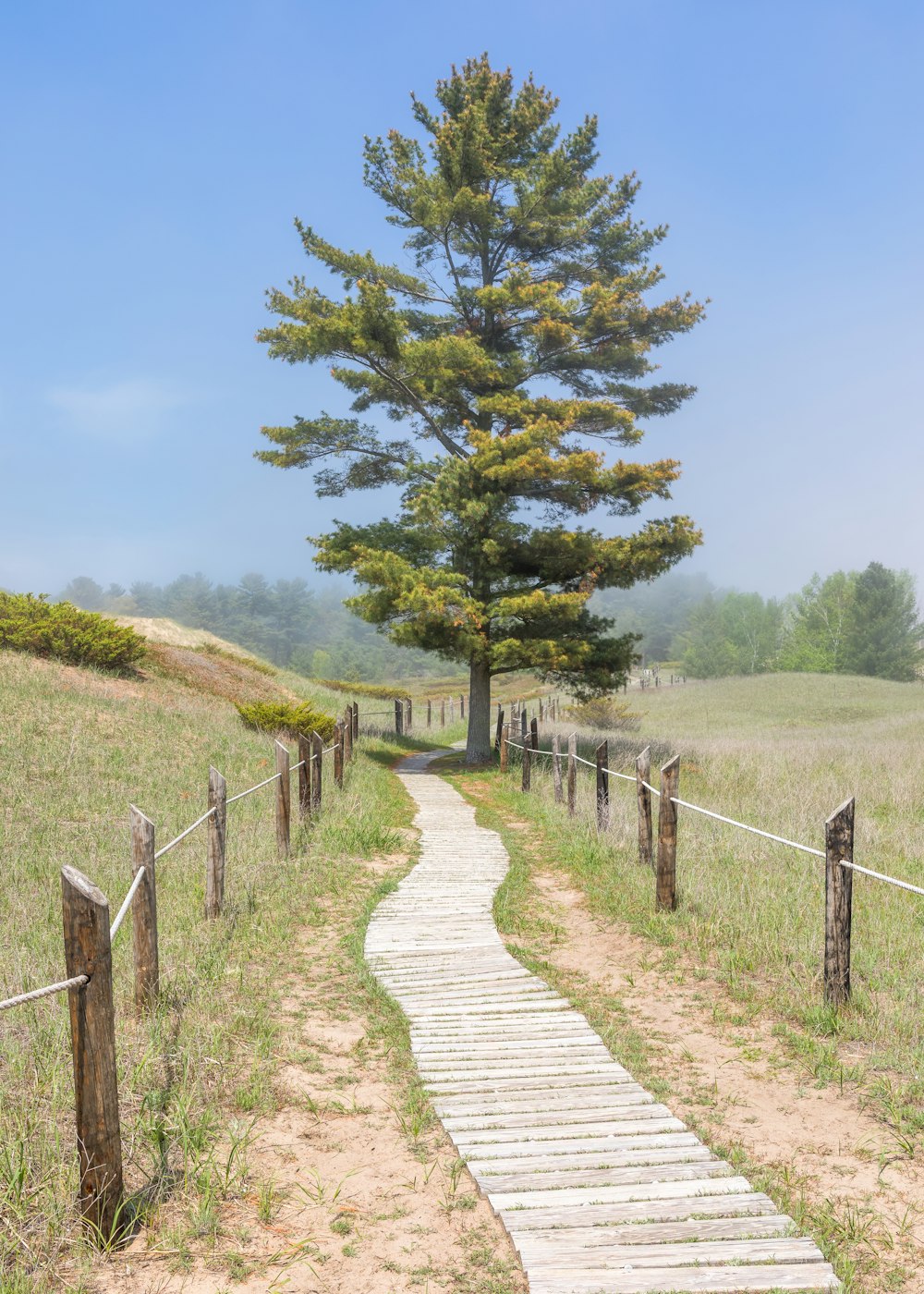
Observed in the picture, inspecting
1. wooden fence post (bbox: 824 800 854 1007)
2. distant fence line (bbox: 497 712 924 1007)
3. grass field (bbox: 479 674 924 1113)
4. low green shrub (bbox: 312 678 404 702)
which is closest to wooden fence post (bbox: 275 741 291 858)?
grass field (bbox: 479 674 924 1113)

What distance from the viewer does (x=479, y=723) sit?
23578 mm

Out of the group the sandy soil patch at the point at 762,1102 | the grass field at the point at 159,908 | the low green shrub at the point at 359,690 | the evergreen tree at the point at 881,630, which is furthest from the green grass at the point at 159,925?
the evergreen tree at the point at 881,630

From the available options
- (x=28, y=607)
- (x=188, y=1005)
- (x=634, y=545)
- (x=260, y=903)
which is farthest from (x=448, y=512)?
(x=188, y=1005)

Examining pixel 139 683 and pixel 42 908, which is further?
pixel 139 683

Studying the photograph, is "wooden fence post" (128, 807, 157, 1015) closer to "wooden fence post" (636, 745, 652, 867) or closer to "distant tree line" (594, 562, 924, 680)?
"wooden fence post" (636, 745, 652, 867)

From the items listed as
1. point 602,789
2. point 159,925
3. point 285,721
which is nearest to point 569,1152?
point 159,925

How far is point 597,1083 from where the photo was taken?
17.1 ft

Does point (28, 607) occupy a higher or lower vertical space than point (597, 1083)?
higher

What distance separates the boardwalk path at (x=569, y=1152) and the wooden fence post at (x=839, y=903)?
170cm

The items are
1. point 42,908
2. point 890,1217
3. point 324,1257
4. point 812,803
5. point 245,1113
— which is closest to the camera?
point 324,1257

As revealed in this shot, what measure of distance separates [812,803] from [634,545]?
9.19 m

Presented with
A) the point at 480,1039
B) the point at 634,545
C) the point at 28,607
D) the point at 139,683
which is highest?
the point at 634,545

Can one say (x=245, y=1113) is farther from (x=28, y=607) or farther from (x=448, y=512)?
(x=28, y=607)

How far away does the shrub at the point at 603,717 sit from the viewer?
34188 millimetres
